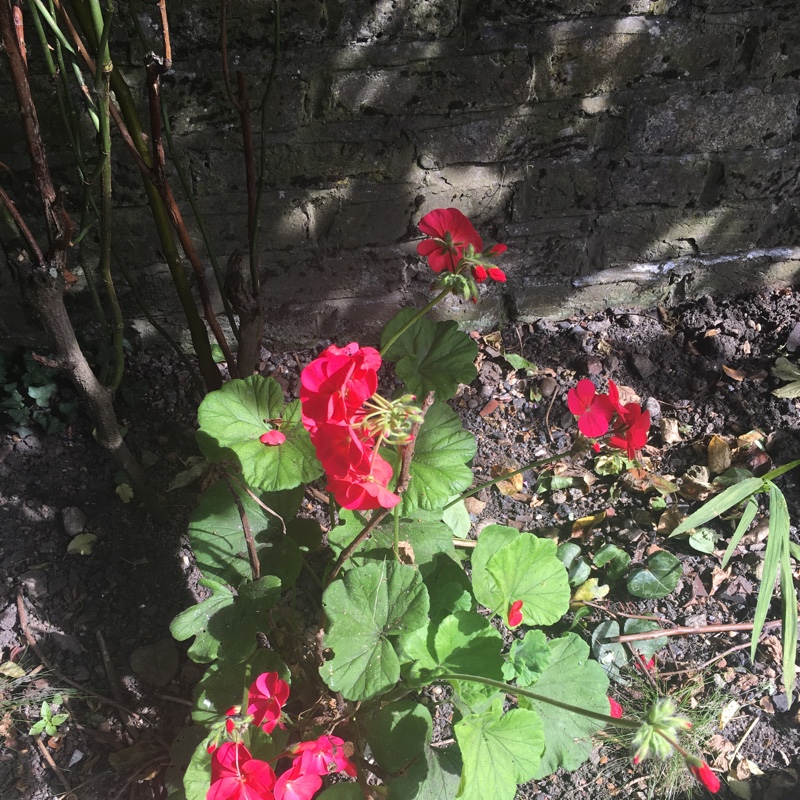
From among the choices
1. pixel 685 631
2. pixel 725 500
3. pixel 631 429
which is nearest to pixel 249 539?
pixel 631 429

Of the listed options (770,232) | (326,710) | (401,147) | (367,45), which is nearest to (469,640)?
(326,710)

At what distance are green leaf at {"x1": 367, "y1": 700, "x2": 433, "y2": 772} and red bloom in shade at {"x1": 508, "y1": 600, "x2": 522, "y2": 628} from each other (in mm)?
239

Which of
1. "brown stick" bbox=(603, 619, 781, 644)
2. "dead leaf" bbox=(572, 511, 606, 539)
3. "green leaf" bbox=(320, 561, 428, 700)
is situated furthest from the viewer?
Result: "dead leaf" bbox=(572, 511, 606, 539)

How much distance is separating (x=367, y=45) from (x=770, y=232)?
147cm

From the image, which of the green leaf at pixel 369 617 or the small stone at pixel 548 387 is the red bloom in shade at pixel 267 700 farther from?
the small stone at pixel 548 387

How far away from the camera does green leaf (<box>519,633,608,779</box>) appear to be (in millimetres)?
1298

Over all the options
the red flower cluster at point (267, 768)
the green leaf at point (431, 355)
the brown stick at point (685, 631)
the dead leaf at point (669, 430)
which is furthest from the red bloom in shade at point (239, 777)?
the dead leaf at point (669, 430)

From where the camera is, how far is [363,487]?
0.90 metres

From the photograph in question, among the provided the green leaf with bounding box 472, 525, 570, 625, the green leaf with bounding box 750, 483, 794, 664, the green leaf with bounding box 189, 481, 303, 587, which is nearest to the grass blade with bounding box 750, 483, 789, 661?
the green leaf with bounding box 750, 483, 794, 664

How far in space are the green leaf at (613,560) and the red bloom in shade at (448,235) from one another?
39.0 inches

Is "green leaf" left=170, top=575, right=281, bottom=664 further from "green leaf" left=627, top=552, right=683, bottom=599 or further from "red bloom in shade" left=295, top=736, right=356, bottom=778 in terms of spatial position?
"green leaf" left=627, top=552, right=683, bottom=599

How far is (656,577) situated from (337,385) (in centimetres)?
123

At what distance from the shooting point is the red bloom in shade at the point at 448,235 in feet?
3.76

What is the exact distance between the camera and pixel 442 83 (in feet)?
5.38
